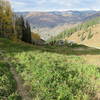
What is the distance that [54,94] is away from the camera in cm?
1350

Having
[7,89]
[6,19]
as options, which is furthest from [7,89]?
[6,19]

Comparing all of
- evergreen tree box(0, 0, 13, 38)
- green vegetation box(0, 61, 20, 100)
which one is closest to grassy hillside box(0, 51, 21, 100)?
green vegetation box(0, 61, 20, 100)

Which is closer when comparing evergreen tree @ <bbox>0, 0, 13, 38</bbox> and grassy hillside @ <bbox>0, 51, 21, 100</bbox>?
grassy hillside @ <bbox>0, 51, 21, 100</bbox>

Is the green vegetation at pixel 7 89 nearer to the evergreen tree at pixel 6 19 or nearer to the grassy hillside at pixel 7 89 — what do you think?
the grassy hillside at pixel 7 89

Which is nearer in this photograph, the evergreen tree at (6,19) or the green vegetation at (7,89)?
the green vegetation at (7,89)

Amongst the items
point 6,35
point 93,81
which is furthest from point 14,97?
point 6,35

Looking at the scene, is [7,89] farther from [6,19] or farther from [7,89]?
[6,19]

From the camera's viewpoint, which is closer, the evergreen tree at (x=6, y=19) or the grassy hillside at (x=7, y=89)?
the grassy hillside at (x=7, y=89)

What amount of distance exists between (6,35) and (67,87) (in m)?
66.3

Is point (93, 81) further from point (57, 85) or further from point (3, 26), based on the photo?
point (3, 26)

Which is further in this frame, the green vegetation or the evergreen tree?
the evergreen tree

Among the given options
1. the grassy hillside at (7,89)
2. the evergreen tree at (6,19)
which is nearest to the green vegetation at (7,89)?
the grassy hillside at (7,89)

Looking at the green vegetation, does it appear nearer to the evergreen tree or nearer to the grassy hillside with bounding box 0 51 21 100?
the grassy hillside with bounding box 0 51 21 100

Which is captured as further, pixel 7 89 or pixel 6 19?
pixel 6 19
